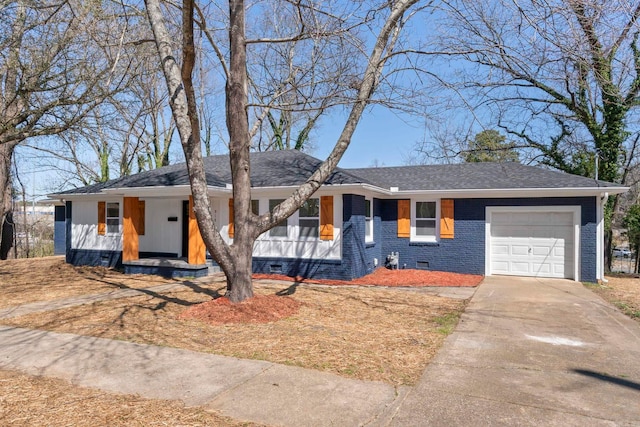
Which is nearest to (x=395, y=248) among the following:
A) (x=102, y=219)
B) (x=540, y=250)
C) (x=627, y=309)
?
(x=540, y=250)

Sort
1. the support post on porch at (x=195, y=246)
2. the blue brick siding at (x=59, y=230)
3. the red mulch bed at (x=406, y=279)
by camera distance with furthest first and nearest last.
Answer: the blue brick siding at (x=59, y=230)
the support post on porch at (x=195, y=246)
the red mulch bed at (x=406, y=279)

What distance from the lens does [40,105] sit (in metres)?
10.1

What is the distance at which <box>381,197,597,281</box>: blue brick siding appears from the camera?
12656mm

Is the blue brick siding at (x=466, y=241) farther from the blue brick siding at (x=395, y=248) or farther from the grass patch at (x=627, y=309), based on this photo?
the grass patch at (x=627, y=309)

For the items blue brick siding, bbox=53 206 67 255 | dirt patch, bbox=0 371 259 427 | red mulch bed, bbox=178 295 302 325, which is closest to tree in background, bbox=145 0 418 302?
red mulch bed, bbox=178 295 302 325

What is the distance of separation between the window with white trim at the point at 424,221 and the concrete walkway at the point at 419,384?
24.6 ft

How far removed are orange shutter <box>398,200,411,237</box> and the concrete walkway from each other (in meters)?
7.67

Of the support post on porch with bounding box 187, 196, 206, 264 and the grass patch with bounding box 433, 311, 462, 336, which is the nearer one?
the grass patch with bounding box 433, 311, 462, 336

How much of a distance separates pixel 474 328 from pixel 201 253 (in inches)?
337

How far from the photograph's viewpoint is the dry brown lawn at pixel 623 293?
28.9 feet

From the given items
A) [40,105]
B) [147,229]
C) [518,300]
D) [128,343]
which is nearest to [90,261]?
[147,229]

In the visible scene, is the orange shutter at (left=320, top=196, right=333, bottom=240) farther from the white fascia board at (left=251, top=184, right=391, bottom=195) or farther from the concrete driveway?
the concrete driveway

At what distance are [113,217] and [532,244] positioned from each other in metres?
14.6

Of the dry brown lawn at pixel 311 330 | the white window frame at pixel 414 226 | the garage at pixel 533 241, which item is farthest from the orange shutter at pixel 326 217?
the garage at pixel 533 241
